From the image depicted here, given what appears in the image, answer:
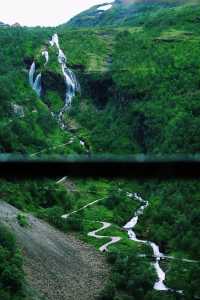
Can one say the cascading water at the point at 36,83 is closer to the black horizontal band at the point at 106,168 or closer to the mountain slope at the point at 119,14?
the mountain slope at the point at 119,14

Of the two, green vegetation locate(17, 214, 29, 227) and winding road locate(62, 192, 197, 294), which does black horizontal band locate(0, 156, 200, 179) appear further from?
green vegetation locate(17, 214, 29, 227)

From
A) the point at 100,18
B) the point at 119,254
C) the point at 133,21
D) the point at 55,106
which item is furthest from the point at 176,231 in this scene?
the point at 100,18

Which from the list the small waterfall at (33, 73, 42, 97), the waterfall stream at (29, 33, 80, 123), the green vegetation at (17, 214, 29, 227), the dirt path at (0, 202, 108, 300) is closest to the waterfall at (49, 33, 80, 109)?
the waterfall stream at (29, 33, 80, 123)

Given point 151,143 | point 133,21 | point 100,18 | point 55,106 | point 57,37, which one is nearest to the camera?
point 151,143

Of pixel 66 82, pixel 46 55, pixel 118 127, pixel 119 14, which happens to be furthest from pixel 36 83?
pixel 119 14

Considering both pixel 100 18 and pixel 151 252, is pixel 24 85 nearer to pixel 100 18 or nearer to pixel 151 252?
pixel 151 252

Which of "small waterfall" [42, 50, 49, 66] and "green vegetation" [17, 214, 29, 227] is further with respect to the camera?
"small waterfall" [42, 50, 49, 66]
